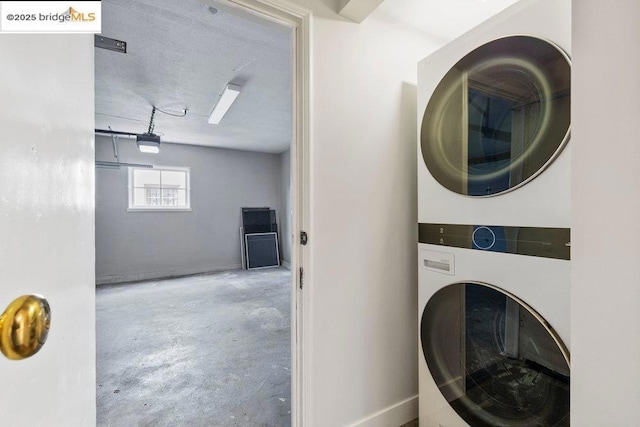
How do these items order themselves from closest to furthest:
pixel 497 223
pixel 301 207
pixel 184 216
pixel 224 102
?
pixel 497 223, pixel 301 207, pixel 224 102, pixel 184 216

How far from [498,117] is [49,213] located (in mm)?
1375

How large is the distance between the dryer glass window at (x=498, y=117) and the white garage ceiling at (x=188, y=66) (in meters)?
0.86

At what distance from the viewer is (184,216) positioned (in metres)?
5.27

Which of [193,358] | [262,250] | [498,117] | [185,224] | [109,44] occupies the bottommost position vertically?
[193,358]

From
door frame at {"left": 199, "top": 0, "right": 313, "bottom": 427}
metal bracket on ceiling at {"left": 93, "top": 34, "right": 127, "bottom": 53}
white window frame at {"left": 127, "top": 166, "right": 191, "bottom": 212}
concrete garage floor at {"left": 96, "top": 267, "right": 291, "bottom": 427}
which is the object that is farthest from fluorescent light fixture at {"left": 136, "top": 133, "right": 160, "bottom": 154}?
door frame at {"left": 199, "top": 0, "right": 313, "bottom": 427}

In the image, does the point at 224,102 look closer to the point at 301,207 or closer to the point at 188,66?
the point at 188,66

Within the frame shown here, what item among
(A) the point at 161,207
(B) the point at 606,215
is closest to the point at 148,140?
(A) the point at 161,207

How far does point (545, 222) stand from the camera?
916mm

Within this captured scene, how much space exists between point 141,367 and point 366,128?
2.50 metres

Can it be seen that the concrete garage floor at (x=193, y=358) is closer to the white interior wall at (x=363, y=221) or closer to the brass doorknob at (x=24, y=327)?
the white interior wall at (x=363, y=221)

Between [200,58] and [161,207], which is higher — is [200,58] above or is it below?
above

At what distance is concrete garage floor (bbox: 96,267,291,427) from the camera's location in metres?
1.67

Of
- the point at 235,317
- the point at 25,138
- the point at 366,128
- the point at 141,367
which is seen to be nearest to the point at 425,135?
the point at 366,128

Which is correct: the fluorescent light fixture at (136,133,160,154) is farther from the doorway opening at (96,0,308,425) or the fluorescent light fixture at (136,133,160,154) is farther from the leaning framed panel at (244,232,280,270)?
the leaning framed panel at (244,232,280,270)
